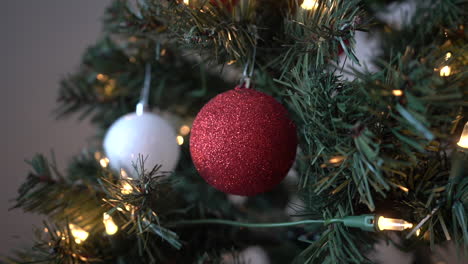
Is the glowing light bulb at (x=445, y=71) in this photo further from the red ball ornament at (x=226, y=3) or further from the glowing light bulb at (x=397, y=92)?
the red ball ornament at (x=226, y=3)

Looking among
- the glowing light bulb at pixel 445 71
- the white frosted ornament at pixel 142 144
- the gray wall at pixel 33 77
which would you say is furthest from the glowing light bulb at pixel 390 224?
the gray wall at pixel 33 77

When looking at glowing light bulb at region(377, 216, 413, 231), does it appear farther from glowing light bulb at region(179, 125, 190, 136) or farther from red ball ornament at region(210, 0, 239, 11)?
glowing light bulb at region(179, 125, 190, 136)

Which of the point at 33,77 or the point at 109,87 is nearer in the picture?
the point at 109,87

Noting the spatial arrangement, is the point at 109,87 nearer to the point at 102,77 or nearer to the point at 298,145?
the point at 102,77

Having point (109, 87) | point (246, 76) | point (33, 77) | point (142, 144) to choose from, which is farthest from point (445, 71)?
point (33, 77)

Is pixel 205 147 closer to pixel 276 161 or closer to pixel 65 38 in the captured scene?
pixel 276 161

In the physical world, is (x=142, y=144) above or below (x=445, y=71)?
below

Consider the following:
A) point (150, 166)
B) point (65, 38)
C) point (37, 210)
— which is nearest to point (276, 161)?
point (150, 166)
